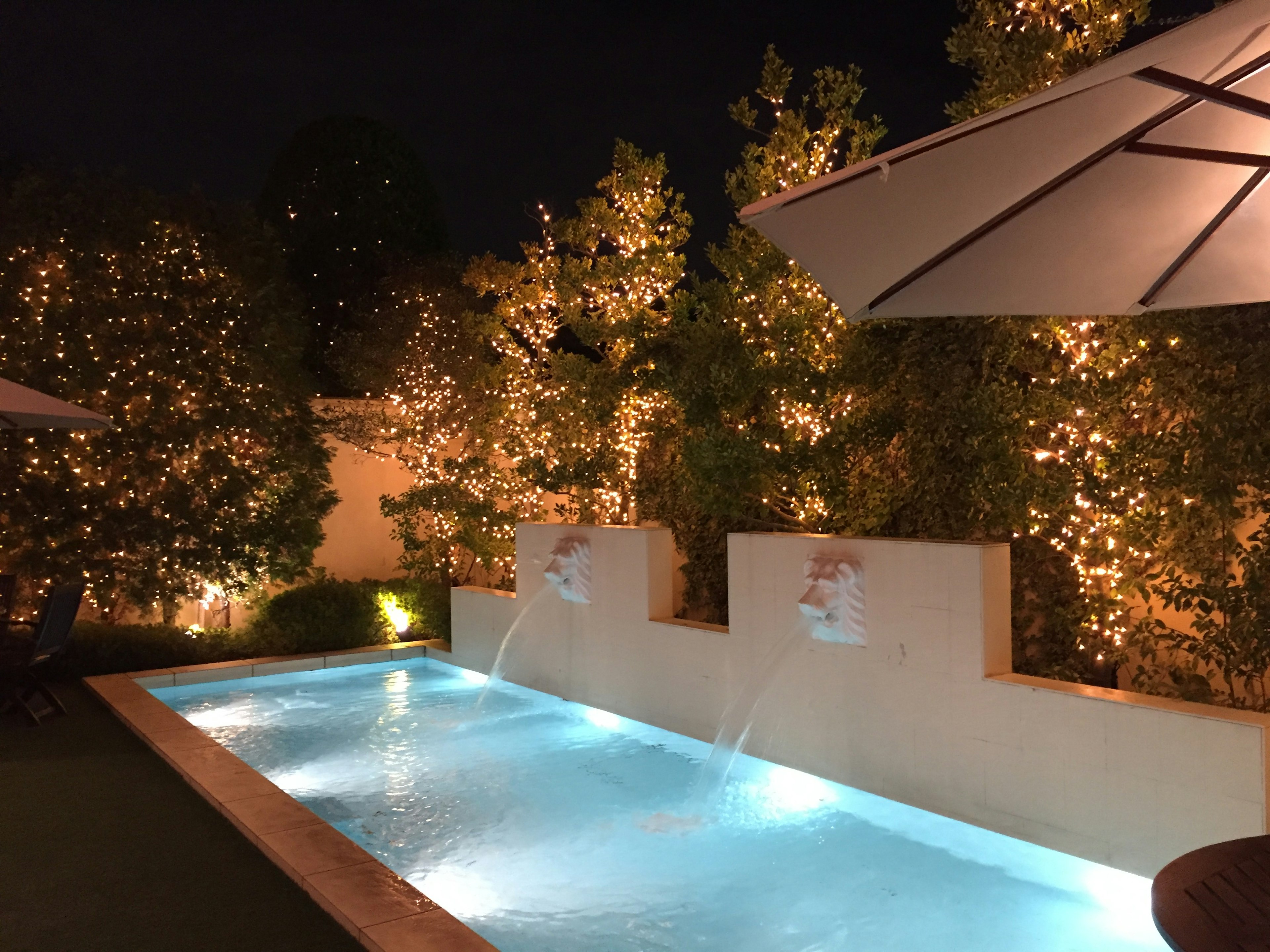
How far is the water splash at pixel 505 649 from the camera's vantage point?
884 centimetres

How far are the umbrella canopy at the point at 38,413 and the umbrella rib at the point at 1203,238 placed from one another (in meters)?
6.08

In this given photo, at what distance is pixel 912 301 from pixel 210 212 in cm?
899

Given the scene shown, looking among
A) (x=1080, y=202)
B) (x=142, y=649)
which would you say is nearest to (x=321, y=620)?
(x=142, y=649)

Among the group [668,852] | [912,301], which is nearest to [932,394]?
[912,301]

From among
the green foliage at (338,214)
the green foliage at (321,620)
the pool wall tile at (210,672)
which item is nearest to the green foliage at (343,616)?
the green foliage at (321,620)

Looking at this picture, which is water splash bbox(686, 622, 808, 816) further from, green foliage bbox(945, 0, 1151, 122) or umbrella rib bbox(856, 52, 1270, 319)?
green foliage bbox(945, 0, 1151, 122)

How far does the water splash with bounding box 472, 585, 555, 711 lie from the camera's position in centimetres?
884

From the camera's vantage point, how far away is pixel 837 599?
231 inches

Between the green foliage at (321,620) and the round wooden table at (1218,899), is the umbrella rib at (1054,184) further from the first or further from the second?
the green foliage at (321,620)

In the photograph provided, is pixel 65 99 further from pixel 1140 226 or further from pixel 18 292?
pixel 1140 226

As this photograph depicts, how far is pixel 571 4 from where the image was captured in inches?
530

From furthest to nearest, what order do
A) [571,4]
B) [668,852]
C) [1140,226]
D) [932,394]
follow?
[571,4]
[932,394]
[668,852]
[1140,226]

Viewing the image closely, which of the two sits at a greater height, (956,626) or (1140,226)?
(1140,226)

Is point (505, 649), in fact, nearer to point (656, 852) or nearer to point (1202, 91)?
point (656, 852)
